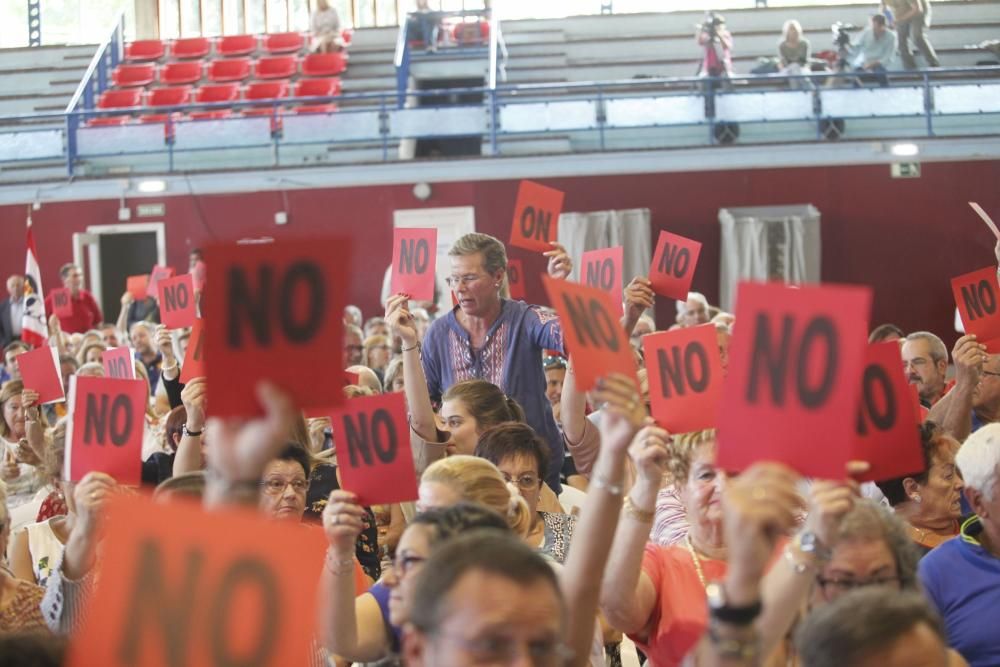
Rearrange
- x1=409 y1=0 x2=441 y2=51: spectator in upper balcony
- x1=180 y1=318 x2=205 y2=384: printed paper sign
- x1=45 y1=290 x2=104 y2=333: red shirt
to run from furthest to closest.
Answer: x1=409 y1=0 x2=441 y2=51: spectator in upper balcony → x1=45 y1=290 x2=104 y2=333: red shirt → x1=180 y1=318 x2=205 y2=384: printed paper sign

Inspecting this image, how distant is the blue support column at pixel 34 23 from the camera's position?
20.0 meters

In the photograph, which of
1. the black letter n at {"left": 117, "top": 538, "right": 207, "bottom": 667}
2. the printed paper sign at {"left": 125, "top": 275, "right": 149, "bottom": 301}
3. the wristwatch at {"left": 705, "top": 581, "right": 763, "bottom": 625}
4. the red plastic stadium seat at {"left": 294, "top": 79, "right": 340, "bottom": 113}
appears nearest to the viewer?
the wristwatch at {"left": 705, "top": 581, "right": 763, "bottom": 625}

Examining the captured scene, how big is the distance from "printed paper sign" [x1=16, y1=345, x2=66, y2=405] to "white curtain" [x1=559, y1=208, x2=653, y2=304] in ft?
29.6

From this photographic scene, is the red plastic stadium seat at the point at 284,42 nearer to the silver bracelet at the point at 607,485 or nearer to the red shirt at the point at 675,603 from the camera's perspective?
the red shirt at the point at 675,603

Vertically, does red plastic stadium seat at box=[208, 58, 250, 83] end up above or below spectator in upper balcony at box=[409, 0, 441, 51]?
below

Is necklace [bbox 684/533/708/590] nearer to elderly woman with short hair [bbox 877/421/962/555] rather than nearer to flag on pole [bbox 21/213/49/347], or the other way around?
elderly woman with short hair [bbox 877/421/962/555]

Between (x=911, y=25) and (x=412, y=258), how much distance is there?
10.9 meters

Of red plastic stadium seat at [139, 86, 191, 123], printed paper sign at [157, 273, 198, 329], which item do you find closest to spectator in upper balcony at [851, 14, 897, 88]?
red plastic stadium seat at [139, 86, 191, 123]

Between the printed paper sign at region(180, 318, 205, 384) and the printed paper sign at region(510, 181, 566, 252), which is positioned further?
the printed paper sign at region(510, 181, 566, 252)

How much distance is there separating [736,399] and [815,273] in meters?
12.6

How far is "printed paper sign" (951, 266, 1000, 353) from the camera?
5.30 metres

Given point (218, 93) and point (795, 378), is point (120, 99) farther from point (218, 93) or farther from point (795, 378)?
point (795, 378)

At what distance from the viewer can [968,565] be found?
3305 millimetres

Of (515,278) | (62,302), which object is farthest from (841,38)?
(62,302)
